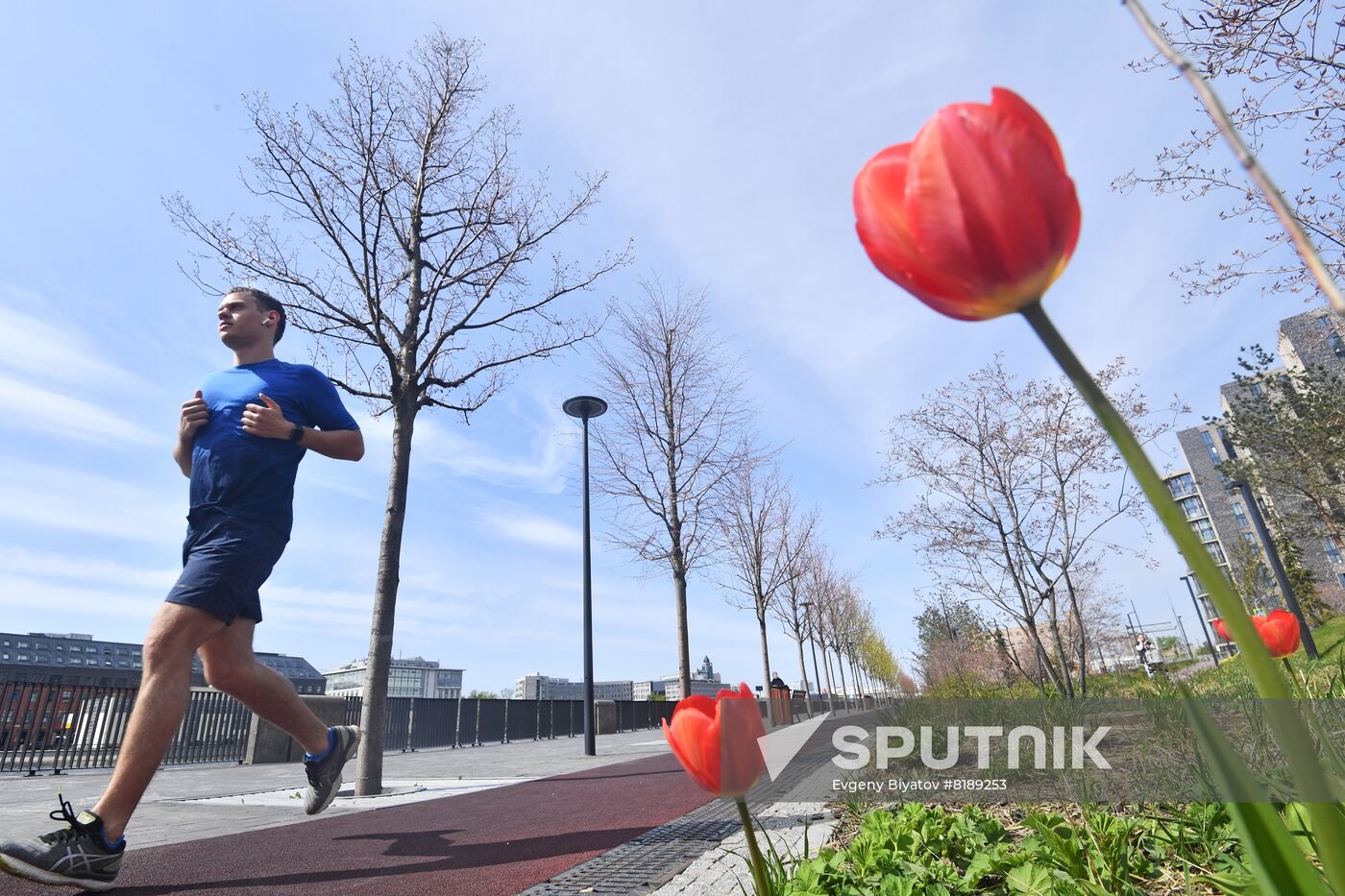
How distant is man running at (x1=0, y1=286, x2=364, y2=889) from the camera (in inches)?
98.5

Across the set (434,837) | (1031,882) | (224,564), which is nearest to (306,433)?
(224,564)

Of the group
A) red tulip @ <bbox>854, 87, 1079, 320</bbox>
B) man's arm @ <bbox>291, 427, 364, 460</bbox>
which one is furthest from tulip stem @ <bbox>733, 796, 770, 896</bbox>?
man's arm @ <bbox>291, 427, 364, 460</bbox>

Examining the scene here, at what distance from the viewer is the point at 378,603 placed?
6.66m

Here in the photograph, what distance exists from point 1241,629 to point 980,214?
361 millimetres

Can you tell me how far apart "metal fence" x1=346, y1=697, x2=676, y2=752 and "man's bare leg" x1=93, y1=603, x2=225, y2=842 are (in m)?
9.89

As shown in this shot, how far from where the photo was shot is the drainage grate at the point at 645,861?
8.39ft

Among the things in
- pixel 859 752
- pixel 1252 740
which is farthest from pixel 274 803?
pixel 1252 740

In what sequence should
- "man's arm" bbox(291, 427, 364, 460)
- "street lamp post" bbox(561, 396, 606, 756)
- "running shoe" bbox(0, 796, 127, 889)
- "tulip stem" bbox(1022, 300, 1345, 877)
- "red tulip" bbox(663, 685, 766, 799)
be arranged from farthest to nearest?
"street lamp post" bbox(561, 396, 606, 756) < "man's arm" bbox(291, 427, 364, 460) < "running shoe" bbox(0, 796, 127, 889) < "red tulip" bbox(663, 685, 766, 799) < "tulip stem" bbox(1022, 300, 1345, 877)

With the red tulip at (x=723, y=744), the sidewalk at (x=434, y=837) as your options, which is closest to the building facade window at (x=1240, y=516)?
the sidewalk at (x=434, y=837)

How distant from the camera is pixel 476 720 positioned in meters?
17.0

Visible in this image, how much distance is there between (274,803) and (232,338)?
3.78m

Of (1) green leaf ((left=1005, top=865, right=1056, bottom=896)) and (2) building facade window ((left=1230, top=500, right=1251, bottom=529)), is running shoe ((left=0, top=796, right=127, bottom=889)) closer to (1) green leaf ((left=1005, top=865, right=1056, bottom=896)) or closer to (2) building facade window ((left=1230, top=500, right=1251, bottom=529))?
(1) green leaf ((left=1005, top=865, right=1056, bottom=896))

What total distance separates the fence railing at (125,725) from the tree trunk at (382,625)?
5.85ft

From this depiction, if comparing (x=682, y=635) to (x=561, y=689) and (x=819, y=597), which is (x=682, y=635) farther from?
(x=561, y=689)
